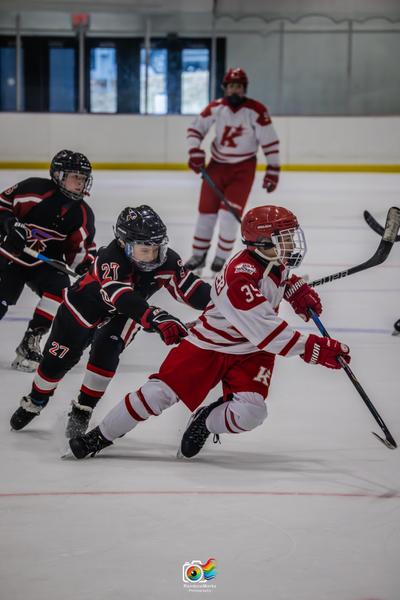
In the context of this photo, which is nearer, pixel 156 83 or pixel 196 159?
pixel 196 159

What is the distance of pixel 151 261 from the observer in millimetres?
3096

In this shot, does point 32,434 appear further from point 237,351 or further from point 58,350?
point 237,351

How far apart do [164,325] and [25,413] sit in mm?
649

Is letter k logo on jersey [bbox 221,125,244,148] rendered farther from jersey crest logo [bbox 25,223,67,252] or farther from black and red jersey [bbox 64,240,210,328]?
black and red jersey [bbox 64,240,210,328]

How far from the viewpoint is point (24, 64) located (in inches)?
527

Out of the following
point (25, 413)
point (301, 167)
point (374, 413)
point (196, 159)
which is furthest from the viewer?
point (301, 167)

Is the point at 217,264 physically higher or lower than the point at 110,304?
lower

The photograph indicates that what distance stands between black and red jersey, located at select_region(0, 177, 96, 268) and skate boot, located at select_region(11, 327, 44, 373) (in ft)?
0.96

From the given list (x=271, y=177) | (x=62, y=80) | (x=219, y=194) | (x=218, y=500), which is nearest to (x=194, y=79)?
(x=62, y=80)

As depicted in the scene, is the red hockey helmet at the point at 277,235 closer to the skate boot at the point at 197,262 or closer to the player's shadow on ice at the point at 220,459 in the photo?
the player's shadow on ice at the point at 220,459

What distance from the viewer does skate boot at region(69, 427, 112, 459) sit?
296 centimetres

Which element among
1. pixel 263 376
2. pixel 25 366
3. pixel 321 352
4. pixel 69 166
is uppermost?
pixel 69 166

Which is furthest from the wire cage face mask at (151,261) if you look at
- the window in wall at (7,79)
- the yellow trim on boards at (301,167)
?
the window in wall at (7,79)

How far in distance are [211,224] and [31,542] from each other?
4410 millimetres
